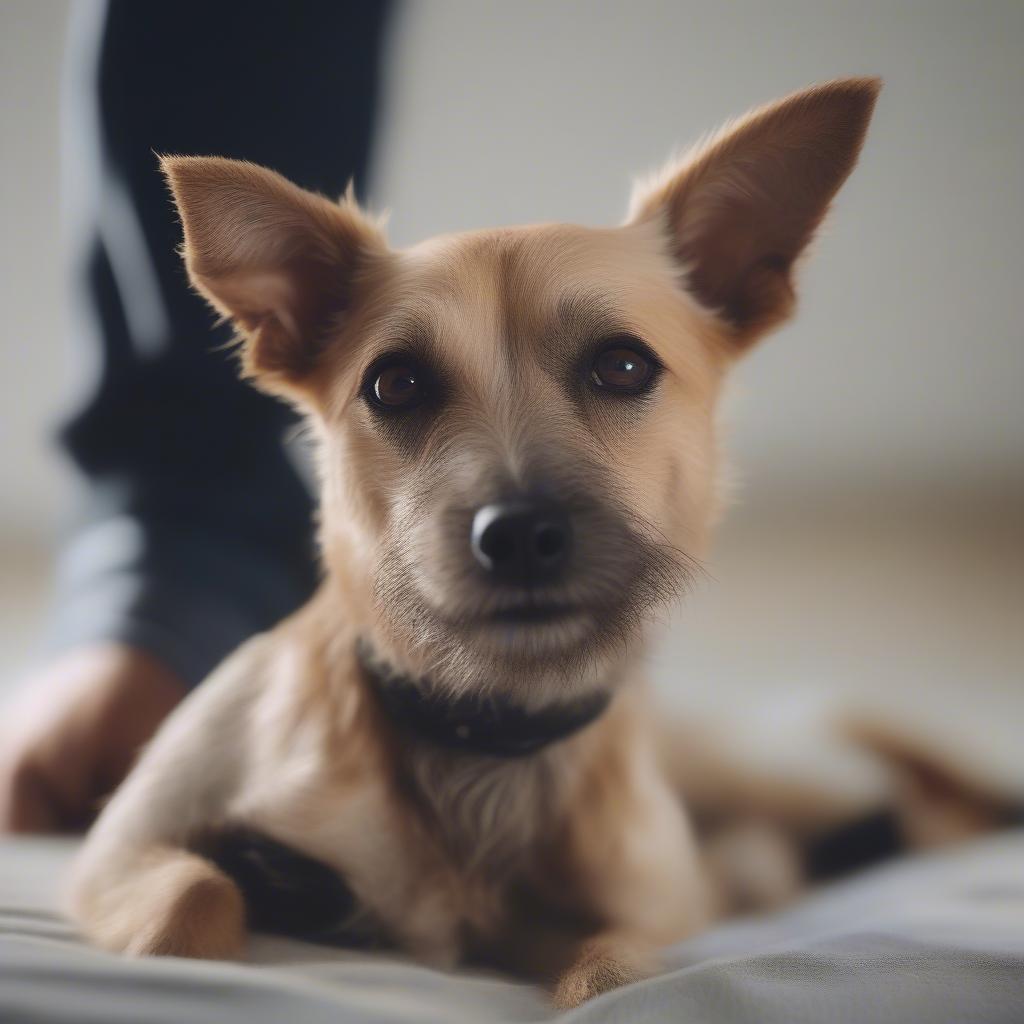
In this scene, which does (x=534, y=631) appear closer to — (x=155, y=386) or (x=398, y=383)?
(x=398, y=383)

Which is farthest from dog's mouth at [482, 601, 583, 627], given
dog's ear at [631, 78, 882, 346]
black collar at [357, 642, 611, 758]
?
dog's ear at [631, 78, 882, 346]

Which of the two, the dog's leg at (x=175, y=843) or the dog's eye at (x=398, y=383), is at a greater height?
the dog's eye at (x=398, y=383)

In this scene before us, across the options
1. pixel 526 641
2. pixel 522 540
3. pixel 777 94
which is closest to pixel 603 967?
pixel 526 641

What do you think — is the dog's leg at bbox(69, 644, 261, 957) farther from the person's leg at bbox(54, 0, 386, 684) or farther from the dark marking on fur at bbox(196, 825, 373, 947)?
the person's leg at bbox(54, 0, 386, 684)

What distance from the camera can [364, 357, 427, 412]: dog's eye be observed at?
3.84 ft

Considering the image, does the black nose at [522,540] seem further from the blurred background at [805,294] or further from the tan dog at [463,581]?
the blurred background at [805,294]

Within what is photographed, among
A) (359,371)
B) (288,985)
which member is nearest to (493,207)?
(359,371)

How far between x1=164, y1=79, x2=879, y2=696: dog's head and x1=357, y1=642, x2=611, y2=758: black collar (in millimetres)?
47

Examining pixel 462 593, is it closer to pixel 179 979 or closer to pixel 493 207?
pixel 179 979

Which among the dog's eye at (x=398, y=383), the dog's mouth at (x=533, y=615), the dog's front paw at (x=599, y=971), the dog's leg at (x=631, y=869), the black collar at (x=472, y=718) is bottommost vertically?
the dog's leg at (x=631, y=869)

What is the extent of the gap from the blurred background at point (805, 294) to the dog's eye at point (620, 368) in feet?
0.89

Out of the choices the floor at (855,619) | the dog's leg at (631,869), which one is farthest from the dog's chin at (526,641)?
the dog's leg at (631,869)

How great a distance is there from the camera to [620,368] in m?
1.18

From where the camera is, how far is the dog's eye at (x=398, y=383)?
1171 millimetres
